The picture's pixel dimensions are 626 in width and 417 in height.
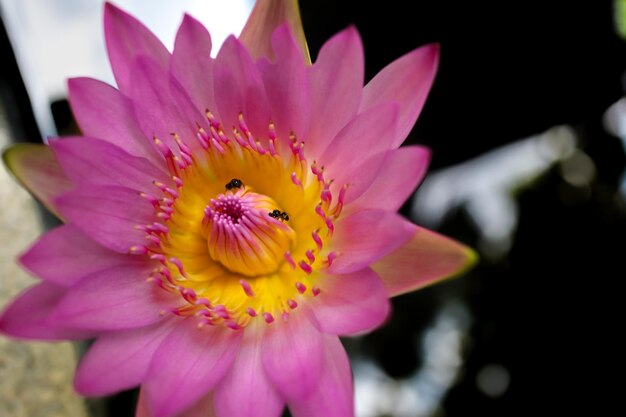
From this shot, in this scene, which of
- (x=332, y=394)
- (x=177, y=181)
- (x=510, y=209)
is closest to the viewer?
(x=332, y=394)

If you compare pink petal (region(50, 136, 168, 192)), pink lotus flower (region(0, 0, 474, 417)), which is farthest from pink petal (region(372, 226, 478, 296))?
pink petal (region(50, 136, 168, 192))

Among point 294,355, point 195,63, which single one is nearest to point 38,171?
point 195,63

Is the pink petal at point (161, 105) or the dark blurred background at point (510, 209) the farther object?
the dark blurred background at point (510, 209)

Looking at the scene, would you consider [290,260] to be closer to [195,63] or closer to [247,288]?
[247,288]

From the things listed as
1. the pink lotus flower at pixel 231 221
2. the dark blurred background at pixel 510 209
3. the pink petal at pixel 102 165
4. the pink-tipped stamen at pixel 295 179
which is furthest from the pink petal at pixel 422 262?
the dark blurred background at pixel 510 209

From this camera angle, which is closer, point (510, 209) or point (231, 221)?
point (231, 221)

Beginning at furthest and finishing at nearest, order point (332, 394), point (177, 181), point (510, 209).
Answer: point (510, 209)
point (177, 181)
point (332, 394)

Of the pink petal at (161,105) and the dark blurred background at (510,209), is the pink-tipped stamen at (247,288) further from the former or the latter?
the dark blurred background at (510,209)
